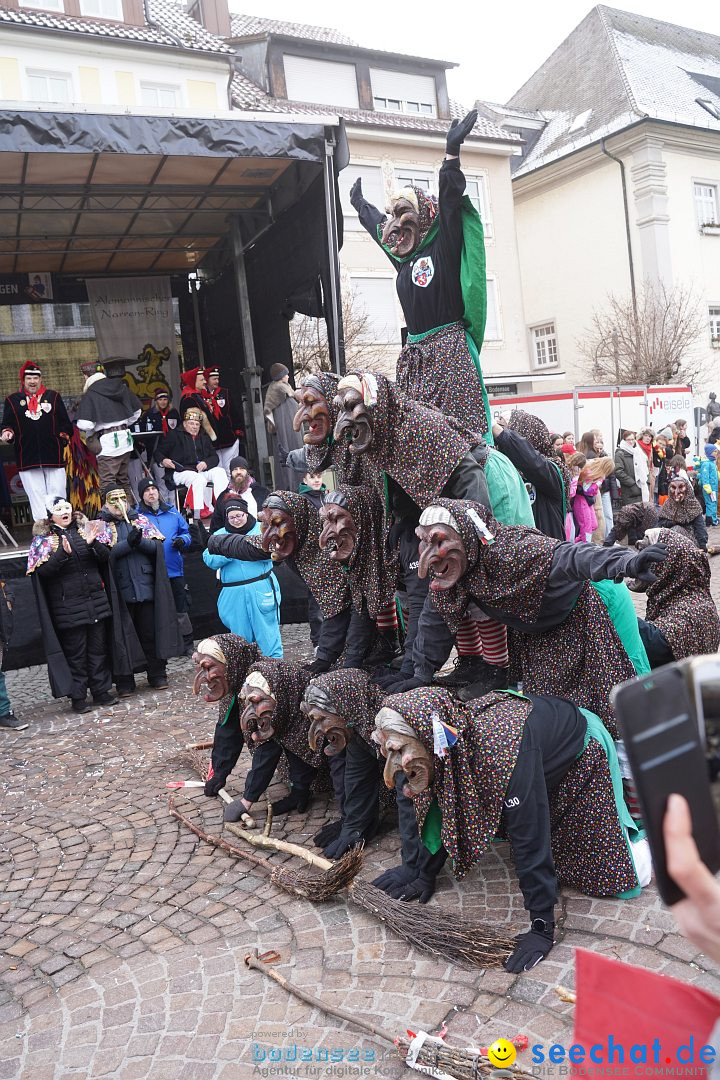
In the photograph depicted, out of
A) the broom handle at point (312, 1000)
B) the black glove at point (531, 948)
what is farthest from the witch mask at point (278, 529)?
the black glove at point (531, 948)

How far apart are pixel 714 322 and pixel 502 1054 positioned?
2736cm

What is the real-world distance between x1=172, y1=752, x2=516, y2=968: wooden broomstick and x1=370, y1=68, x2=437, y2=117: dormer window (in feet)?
77.2

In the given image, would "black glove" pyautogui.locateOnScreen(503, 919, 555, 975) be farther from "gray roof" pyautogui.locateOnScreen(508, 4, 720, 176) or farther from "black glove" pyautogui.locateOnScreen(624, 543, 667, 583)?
"gray roof" pyautogui.locateOnScreen(508, 4, 720, 176)

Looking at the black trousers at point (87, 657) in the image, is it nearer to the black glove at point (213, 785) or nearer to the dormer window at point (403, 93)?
the black glove at point (213, 785)

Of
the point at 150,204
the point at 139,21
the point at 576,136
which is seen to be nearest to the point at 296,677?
the point at 150,204

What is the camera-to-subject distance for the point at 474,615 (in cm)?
427

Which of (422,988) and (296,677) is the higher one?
(296,677)

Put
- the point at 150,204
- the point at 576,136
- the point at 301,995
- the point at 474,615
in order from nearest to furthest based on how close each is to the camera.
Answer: the point at 301,995, the point at 474,615, the point at 150,204, the point at 576,136

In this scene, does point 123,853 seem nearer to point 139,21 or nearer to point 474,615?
point 474,615

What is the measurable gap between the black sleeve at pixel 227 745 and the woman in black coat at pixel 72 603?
9.59ft

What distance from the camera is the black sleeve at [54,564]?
7484 millimetres

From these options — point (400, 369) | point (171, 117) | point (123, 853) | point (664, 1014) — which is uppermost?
point (171, 117)

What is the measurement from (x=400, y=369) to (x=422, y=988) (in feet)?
10.3

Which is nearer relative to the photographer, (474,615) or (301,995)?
(301,995)
